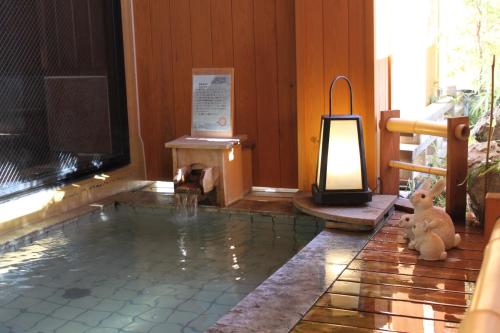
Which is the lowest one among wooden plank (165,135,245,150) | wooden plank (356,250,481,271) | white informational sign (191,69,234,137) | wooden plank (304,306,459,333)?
wooden plank (304,306,459,333)

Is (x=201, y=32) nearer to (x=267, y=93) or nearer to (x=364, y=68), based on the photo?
(x=267, y=93)

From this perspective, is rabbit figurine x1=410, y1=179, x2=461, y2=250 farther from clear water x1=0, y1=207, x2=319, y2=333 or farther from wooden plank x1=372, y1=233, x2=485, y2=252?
clear water x1=0, y1=207, x2=319, y2=333

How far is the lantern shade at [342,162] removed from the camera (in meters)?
3.80

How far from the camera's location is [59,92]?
4.63m

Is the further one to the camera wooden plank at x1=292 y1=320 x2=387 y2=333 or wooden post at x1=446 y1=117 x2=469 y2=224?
wooden post at x1=446 y1=117 x2=469 y2=224

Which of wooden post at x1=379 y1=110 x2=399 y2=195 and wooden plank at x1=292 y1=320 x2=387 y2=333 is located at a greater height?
wooden post at x1=379 y1=110 x2=399 y2=195

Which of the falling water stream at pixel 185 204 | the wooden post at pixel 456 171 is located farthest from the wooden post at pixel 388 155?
the falling water stream at pixel 185 204

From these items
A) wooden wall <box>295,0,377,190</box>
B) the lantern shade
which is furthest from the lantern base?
wooden wall <box>295,0,377,190</box>

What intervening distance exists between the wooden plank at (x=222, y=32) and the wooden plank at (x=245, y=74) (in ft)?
0.13

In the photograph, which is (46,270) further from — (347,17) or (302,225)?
(347,17)

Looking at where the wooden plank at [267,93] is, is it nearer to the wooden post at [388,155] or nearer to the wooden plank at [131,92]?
the wooden post at [388,155]

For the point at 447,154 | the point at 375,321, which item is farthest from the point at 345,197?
the point at 375,321

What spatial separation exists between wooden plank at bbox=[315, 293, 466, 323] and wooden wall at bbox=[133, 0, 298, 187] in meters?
2.35

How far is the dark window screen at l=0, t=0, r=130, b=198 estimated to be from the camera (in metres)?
4.15
